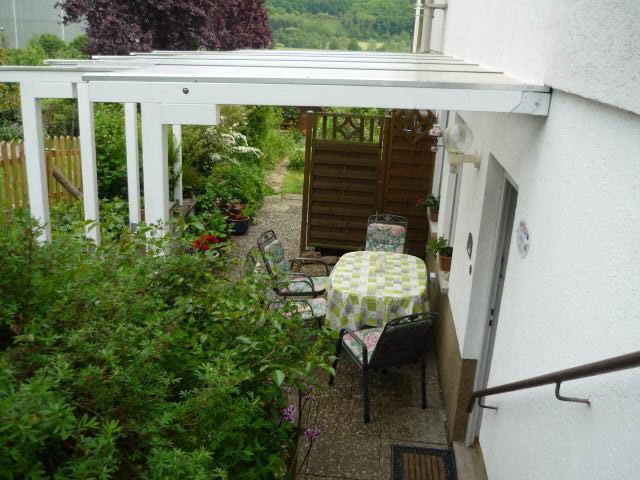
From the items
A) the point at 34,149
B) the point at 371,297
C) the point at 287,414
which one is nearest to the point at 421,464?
the point at 371,297

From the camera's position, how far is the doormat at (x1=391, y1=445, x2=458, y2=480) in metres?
4.60

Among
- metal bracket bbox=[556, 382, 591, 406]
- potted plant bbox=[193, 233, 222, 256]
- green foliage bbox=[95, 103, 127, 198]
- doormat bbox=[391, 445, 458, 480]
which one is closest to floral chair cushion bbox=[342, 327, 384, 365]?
Result: doormat bbox=[391, 445, 458, 480]

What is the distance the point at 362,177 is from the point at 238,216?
2.40m

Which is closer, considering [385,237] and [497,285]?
[497,285]

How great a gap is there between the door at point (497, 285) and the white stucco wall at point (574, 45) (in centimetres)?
93

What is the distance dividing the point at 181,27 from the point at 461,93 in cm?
1430

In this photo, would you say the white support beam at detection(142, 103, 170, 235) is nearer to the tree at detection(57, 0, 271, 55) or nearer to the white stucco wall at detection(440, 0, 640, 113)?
the white stucco wall at detection(440, 0, 640, 113)

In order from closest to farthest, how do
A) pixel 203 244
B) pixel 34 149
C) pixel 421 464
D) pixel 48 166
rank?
pixel 203 244, pixel 34 149, pixel 421 464, pixel 48 166

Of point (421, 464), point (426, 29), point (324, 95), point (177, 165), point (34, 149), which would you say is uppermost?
point (426, 29)

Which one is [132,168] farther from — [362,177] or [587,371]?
[362,177]

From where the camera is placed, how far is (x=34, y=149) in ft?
12.9

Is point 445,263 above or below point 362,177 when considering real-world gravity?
below

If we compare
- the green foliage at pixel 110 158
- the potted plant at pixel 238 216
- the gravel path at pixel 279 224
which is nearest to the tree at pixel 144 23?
the gravel path at pixel 279 224

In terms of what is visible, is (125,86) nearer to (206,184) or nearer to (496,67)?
(496,67)
